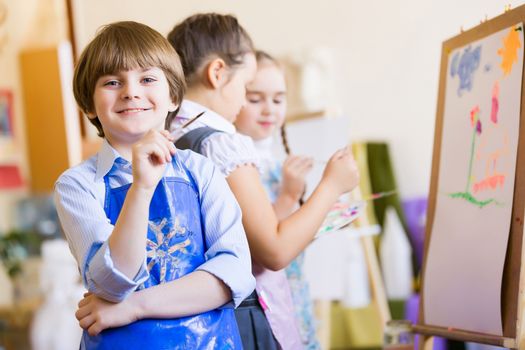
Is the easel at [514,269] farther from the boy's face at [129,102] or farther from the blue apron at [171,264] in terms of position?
the boy's face at [129,102]

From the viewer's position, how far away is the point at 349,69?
415cm

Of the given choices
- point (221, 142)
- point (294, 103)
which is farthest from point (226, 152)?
point (294, 103)

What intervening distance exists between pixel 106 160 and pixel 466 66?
0.98 m

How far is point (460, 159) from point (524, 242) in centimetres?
33

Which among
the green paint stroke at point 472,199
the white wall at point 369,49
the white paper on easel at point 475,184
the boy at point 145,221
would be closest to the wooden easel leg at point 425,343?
the white paper on easel at point 475,184

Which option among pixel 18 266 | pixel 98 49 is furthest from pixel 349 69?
pixel 98 49

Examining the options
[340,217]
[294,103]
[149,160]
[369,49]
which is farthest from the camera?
[369,49]

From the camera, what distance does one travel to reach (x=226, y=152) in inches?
53.7

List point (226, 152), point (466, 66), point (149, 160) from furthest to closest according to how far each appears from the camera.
→ point (466, 66), point (226, 152), point (149, 160)

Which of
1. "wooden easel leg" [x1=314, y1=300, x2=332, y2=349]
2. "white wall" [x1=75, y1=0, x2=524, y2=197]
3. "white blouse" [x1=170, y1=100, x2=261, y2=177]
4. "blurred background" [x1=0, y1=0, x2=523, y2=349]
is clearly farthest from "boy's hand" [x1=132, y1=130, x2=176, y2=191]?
"white wall" [x1=75, y1=0, x2=524, y2=197]

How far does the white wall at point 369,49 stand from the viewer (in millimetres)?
3949

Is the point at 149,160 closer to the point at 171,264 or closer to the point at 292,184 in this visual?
the point at 171,264

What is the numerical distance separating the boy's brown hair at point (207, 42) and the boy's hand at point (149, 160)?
0.49 meters

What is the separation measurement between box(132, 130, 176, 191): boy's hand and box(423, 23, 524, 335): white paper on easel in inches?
33.2
